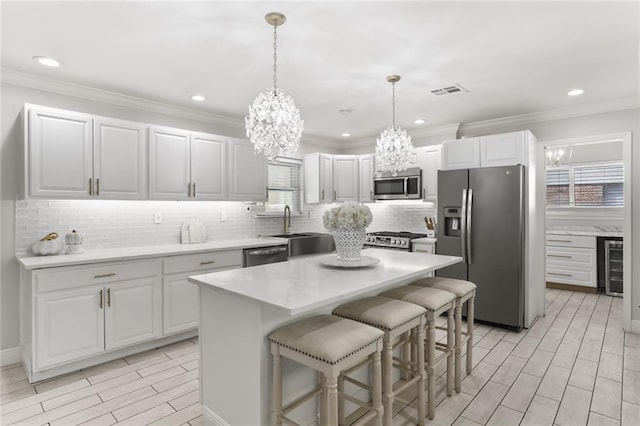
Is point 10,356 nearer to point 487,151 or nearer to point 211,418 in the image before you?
point 211,418

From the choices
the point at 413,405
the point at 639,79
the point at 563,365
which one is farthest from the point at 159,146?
the point at 639,79

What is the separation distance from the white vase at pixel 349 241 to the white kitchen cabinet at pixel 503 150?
→ 2467 mm

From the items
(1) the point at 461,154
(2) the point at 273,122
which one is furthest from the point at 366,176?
(2) the point at 273,122

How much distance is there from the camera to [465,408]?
8.00ft

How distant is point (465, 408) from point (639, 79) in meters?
3.31

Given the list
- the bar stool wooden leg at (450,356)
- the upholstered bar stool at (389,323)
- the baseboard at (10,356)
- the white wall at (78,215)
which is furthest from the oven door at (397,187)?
the baseboard at (10,356)

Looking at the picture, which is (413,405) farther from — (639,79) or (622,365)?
(639,79)

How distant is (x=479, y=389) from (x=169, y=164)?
11.5ft

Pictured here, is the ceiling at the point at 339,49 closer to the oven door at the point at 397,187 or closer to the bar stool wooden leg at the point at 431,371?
the oven door at the point at 397,187

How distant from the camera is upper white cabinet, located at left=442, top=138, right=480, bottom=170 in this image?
4.33m

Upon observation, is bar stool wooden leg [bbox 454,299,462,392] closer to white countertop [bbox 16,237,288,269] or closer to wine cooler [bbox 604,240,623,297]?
white countertop [bbox 16,237,288,269]

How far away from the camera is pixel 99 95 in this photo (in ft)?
11.5

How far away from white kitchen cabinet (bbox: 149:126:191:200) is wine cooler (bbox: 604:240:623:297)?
19.6 feet

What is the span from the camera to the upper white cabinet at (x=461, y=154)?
4328mm
